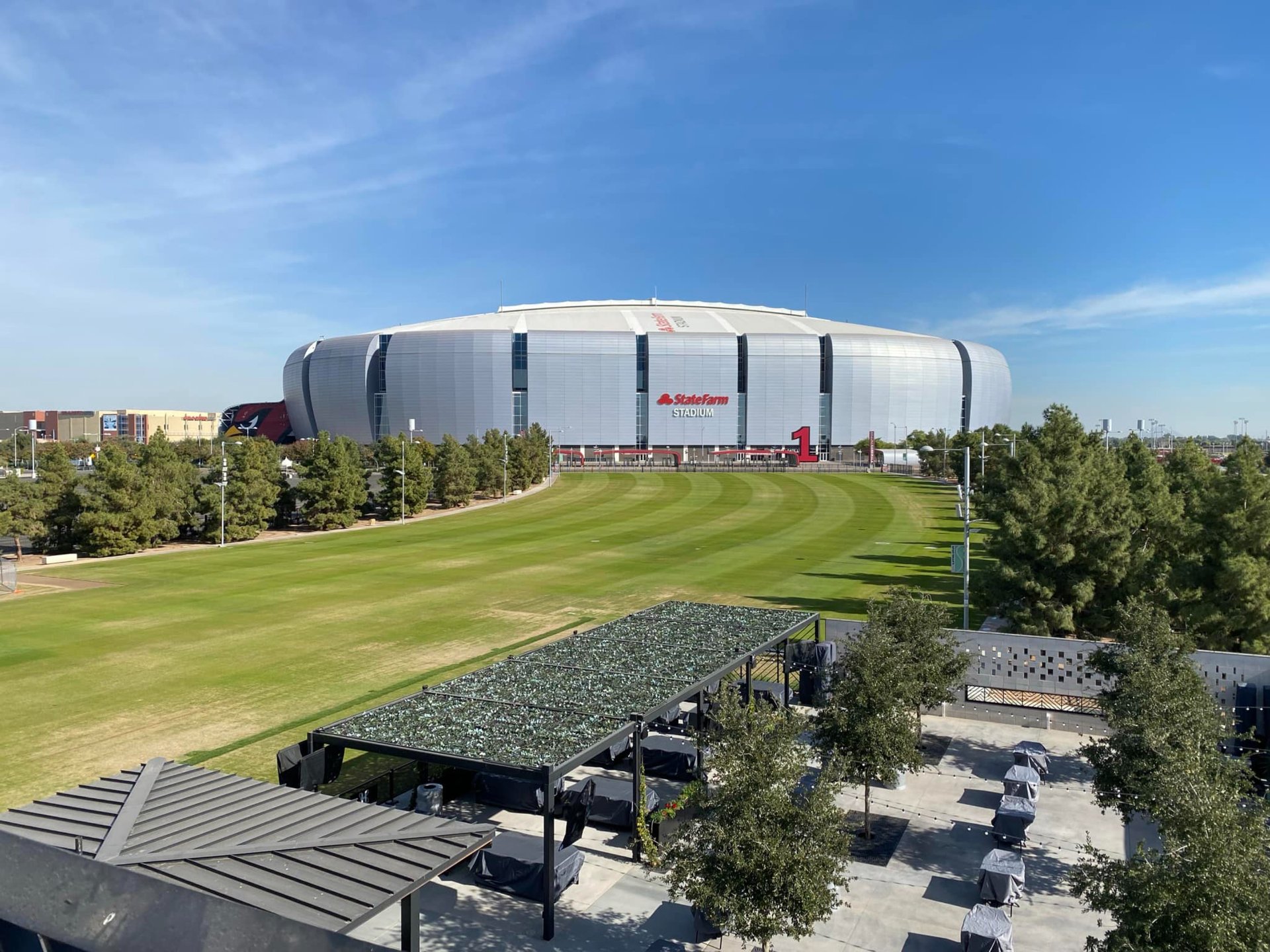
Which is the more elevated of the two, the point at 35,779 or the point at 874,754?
the point at 874,754

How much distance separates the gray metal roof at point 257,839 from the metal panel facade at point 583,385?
14111cm

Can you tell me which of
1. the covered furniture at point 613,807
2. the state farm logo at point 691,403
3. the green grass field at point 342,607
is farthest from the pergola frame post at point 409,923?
the state farm logo at point 691,403

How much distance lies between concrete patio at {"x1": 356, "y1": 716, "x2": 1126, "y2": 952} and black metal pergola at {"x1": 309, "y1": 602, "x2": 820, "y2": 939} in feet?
2.64

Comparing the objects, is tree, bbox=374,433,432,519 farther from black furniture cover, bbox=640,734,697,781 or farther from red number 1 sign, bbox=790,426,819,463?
red number 1 sign, bbox=790,426,819,463

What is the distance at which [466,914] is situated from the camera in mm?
13688

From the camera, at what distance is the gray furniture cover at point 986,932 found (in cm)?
1181

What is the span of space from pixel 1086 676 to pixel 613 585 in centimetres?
2244

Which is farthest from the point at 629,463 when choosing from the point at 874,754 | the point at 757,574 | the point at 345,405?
the point at 874,754

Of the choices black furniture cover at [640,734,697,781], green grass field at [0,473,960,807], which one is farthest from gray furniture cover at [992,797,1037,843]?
green grass field at [0,473,960,807]

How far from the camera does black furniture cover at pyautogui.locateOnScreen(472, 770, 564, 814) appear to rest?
1742 centimetres

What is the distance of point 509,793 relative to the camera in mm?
17703

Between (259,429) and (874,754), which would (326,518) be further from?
(259,429)

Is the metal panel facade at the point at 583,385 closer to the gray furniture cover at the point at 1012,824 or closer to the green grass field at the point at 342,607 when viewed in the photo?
the green grass field at the point at 342,607

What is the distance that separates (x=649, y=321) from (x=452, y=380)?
127 ft
